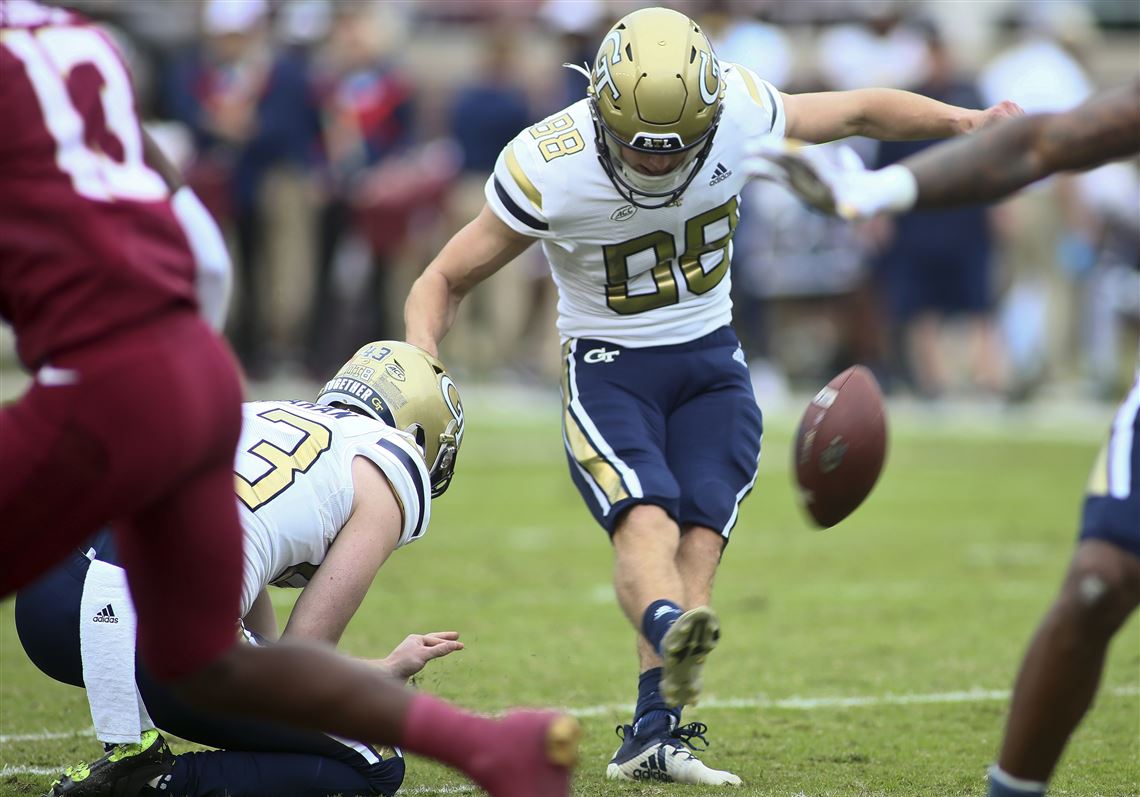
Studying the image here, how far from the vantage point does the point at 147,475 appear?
2.74m

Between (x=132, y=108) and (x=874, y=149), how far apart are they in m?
10.0

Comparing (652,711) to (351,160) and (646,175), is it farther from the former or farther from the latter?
(351,160)

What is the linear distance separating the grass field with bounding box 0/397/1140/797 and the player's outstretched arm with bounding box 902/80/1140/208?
1524 mm

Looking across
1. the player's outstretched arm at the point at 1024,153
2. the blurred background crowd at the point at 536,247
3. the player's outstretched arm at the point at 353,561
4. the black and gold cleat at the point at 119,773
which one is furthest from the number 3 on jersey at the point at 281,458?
the blurred background crowd at the point at 536,247

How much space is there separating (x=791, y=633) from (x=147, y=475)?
368cm

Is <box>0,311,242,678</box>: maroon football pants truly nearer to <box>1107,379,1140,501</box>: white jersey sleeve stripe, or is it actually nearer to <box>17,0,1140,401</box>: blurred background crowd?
<box>1107,379,1140,501</box>: white jersey sleeve stripe

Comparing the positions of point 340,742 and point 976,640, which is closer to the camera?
point 340,742

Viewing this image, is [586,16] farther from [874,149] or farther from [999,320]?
[999,320]

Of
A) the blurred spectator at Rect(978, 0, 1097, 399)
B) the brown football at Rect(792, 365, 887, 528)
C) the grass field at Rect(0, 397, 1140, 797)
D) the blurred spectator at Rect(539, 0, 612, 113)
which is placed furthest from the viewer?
the blurred spectator at Rect(978, 0, 1097, 399)

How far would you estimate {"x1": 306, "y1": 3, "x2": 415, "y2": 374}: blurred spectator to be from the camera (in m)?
12.6

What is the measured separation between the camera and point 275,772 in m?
3.88

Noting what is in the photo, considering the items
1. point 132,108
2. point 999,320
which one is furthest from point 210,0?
point 132,108

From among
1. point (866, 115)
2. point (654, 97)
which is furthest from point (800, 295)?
point (654, 97)

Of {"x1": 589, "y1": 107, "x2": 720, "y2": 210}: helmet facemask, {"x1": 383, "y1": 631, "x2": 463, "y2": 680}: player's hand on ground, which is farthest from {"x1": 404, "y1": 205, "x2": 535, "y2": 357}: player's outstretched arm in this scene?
{"x1": 383, "y1": 631, "x2": 463, "y2": 680}: player's hand on ground
